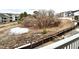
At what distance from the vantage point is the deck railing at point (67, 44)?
4.90 ft

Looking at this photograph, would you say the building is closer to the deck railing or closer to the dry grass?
the dry grass

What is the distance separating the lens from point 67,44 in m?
1.57

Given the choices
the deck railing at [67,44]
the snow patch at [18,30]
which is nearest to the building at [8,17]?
the snow patch at [18,30]

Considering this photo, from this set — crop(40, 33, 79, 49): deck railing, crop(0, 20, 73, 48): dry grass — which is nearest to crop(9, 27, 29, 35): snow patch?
crop(0, 20, 73, 48): dry grass

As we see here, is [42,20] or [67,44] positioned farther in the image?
[67,44]

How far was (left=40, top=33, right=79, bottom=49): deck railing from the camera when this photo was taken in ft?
4.90

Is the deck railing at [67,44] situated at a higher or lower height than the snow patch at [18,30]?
lower

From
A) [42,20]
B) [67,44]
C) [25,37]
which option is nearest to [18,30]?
[25,37]

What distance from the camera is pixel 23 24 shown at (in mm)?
1423

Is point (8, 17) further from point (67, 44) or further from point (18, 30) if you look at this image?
point (67, 44)

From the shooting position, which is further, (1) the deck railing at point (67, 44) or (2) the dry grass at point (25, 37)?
(1) the deck railing at point (67, 44)

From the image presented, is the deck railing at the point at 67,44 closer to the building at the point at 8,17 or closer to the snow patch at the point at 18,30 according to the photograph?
the snow patch at the point at 18,30
